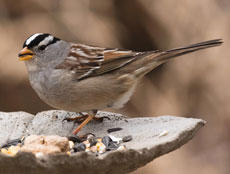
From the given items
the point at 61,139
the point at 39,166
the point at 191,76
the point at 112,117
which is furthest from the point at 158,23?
the point at 39,166

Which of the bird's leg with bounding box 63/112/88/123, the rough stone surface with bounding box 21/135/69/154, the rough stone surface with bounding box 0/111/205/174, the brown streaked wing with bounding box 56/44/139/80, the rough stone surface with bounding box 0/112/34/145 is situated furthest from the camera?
the bird's leg with bounding box 63/112/88/123

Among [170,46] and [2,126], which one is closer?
[2,126]

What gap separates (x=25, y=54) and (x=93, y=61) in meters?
0.49

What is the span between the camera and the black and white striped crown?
3891 millimetres

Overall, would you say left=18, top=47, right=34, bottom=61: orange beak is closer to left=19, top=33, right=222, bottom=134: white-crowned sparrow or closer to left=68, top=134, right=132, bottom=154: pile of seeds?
left=19, top=33, right=222, bottom=134: white-crowned sparrow

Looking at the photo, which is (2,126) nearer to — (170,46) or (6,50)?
(6,50)

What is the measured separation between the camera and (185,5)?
604 cm

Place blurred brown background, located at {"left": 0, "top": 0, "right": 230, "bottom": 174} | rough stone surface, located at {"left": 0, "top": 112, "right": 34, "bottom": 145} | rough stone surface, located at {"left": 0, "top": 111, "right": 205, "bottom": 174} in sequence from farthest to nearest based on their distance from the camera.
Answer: blurred brown background, located at {"left": 0, "top": 0, "right": 230, "bottom": 174} < rough stone surface, located at {"left": 0, "top": 112, "right": 34, "bottom": 145} < rough stone surface, located at {"left": 0, "top": 111, "right": 205, "bottom": 174}

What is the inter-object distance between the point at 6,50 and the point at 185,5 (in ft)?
6.52

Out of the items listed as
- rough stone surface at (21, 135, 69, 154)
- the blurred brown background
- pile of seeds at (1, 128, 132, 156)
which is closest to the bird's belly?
pile of seeds at (1, 128, 132, 156)

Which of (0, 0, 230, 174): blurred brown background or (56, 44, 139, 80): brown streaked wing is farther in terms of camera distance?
(0, 0, 230, 174): blurred brown background

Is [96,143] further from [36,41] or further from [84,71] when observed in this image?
[36,41]

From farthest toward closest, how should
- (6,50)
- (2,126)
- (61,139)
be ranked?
(6,50), (2,126), (61,139)

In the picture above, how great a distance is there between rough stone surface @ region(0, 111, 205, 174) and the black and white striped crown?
0.49 metres
